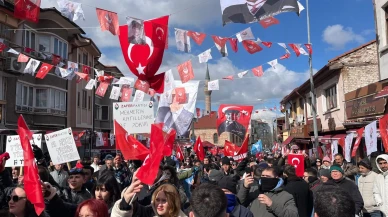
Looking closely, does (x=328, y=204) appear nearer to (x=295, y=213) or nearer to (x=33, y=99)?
(x=295, y=213)

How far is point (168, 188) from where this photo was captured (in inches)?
137

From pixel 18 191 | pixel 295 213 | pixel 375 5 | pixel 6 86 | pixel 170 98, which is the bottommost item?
pixel 295 213

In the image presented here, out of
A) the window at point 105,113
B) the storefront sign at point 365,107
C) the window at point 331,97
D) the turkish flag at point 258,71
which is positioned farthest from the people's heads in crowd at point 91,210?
the window at point 105,113

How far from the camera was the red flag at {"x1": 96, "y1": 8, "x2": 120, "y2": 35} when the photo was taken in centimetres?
848

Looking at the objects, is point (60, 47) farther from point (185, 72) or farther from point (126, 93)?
point (185, 72)

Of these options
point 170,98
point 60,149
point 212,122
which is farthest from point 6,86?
point 212,122

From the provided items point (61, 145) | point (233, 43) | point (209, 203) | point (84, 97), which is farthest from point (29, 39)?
point (209, 203)

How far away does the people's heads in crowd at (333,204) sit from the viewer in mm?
2576

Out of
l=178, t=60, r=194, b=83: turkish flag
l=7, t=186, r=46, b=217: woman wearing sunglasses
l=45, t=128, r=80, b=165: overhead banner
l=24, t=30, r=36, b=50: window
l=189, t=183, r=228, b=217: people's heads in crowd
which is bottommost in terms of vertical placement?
l=7, t=186, r=46, b=217: woman wearing sunglasses

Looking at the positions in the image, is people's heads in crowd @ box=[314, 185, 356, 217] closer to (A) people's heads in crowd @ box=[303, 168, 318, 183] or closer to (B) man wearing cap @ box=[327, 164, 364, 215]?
(B) man wearing cap @ box=[327, 164, 364, 215]

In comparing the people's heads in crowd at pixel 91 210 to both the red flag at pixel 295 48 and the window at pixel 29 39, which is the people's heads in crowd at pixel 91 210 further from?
the window at pixel 29 39

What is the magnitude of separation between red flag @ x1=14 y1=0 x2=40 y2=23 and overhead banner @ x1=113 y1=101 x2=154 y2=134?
3495 millimetres

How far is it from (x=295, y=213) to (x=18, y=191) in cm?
293

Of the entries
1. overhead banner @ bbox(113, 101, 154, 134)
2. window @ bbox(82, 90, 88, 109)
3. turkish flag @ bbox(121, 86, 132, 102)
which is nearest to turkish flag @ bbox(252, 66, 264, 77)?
turkish flag @ bbox(121, 86, 132, 102)
